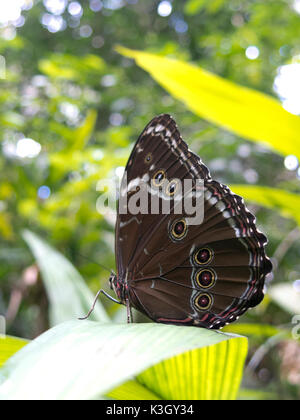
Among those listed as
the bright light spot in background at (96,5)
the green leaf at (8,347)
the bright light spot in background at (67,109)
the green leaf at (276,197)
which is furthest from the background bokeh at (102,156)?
the bright light spot in background at (96,5)

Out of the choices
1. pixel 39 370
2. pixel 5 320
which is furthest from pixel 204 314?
pixel 5 320

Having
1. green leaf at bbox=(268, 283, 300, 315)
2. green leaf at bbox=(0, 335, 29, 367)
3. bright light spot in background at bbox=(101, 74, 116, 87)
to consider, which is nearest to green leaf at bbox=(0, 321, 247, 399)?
green leaf at bbox=(0, 335, 29, 367)

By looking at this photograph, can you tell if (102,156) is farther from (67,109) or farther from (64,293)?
(67,109)

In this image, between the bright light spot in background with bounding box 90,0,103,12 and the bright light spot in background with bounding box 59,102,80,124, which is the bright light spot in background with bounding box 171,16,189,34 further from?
the bright light spot in background with bounding box 59,102,80,124

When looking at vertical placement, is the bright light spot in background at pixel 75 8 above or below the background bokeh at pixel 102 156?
above

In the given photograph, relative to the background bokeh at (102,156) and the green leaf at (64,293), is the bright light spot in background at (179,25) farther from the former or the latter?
the green leaf at (64,293)
